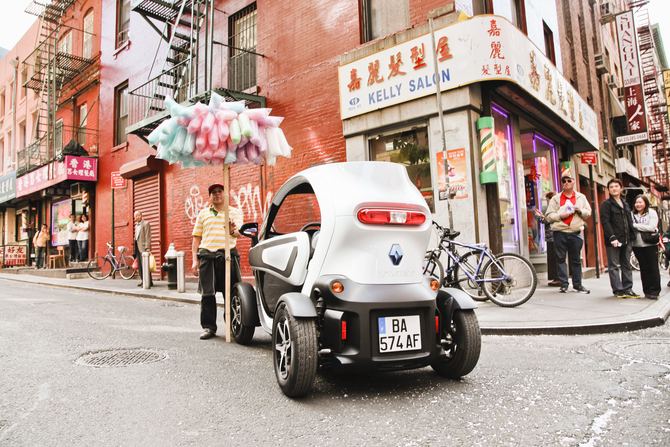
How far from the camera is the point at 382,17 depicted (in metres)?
9.88

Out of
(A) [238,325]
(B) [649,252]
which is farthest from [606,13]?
(A) [238,325]

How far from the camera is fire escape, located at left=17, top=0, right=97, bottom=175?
19109 mm

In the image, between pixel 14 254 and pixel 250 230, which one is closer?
pixel 250 230

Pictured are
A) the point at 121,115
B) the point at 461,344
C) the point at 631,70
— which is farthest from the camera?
the point at 631,70

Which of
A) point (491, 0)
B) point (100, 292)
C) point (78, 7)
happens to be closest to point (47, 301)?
point (100, 292)

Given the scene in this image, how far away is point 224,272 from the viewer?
5.64 metres

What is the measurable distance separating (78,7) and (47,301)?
16769mm

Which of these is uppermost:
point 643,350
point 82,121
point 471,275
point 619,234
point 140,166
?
point 82,121

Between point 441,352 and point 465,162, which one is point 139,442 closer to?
point 441,352

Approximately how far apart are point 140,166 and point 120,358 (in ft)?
39.3

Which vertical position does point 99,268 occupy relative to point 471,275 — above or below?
above

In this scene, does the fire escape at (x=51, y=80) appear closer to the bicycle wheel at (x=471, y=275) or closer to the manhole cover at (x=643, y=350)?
the bicycle wheel at (x=471, y=275)

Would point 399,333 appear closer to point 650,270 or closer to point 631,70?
point 650,270

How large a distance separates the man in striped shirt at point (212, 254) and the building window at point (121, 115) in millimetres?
13548
